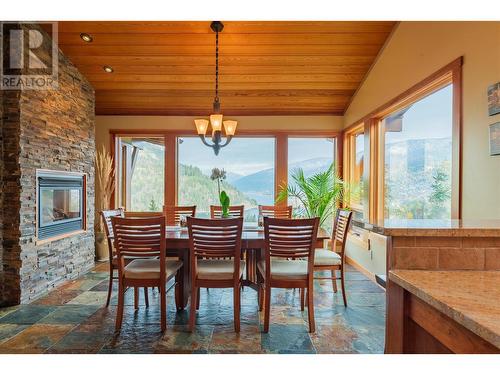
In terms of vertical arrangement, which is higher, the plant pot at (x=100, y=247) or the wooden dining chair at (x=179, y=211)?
the wooden dining chair at (x=179, y=211)

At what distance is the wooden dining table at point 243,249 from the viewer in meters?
2.69

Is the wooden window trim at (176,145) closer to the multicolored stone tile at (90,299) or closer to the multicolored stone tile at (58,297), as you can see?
the multicolored stone tile at (58,297)

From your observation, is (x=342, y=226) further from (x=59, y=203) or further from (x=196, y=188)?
(x=59, y=203)

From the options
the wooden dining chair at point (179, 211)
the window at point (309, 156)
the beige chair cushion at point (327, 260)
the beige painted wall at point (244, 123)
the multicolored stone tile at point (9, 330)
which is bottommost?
the multicolored stone tile at point (9, 330)

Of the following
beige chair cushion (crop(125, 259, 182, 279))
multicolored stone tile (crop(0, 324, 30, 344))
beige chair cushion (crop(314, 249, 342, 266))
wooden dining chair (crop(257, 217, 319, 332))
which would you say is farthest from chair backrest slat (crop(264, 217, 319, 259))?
multicolored stone tile (crop(0, 324, 30, 344))

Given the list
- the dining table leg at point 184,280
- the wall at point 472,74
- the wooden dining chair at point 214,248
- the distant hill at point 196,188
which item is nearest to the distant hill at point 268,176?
the distant hill at point 196,188

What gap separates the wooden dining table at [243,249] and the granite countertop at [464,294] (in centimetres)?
167

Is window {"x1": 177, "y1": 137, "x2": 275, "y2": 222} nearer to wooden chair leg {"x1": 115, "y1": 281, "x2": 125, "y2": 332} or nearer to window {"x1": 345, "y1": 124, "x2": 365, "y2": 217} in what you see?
window {"x1": 345, "y1": 124, "x2": 365, "y2": 217}

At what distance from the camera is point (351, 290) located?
11.8ft

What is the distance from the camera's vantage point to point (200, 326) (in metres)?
2.65

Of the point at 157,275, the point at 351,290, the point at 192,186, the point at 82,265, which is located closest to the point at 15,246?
the point at 82,265

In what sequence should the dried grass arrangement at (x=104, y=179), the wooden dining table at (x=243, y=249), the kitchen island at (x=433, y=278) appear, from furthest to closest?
the dried grass arrangement at (x=104, y=179) < the wooden dining table at (x=243, y=249) < the kitchen island at (x=433, y=278)

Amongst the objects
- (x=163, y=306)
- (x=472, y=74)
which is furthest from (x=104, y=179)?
(x=472, y=74)
